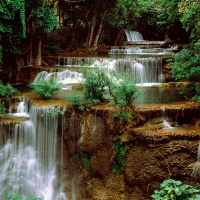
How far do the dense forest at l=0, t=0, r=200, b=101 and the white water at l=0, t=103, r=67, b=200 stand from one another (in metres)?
4.67

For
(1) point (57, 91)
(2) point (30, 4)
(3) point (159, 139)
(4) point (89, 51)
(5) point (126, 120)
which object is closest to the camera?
(3) point (159, 139)

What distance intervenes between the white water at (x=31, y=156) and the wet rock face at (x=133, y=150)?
689 millimetres

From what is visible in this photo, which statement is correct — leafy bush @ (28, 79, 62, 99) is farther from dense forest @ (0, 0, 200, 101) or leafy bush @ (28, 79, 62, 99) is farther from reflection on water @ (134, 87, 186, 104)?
dense forest @ (0, 0, 200, 101)

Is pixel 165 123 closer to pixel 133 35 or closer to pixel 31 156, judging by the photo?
pixel 31 156

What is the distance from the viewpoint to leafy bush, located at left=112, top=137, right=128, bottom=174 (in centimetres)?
824

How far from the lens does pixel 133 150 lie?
8.14 meters

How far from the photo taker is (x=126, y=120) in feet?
27.0

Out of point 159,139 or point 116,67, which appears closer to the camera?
point 159,139

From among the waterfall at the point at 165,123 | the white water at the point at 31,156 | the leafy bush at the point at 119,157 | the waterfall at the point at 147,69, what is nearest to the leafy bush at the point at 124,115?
the leafy bush at the point at 119,157

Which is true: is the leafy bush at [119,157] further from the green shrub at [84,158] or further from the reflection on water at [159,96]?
the reflection on water at [159,96]

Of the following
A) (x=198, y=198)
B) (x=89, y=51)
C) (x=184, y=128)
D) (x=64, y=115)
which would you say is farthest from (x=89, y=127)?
(x=89, y=51)

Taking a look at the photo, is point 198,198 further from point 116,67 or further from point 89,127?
point 116,67

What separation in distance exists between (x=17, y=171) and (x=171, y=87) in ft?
22.2

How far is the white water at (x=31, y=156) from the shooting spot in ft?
30.3
